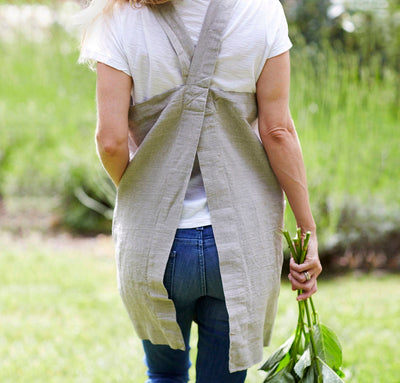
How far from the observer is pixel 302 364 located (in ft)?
5.19

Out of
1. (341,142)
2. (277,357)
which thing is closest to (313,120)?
(341,142)

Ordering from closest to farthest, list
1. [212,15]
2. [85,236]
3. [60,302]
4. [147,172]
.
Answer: [212,15]
[147,172]
[60,302]
[85,236]

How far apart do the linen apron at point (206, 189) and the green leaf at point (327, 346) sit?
0.17m

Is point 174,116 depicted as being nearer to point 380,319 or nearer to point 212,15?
point 212,15

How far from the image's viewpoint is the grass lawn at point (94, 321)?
9.71 feet

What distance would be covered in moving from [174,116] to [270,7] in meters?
0.36

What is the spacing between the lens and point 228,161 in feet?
4.77

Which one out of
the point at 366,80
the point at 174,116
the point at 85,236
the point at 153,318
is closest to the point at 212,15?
the point at 174,116

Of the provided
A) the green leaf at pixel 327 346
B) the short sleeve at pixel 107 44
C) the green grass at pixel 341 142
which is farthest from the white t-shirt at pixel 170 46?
the green grass at pixel 341 142

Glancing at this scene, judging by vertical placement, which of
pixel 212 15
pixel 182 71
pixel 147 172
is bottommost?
pixel 147 172

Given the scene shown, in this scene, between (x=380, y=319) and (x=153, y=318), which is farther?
(x=380, y=319)

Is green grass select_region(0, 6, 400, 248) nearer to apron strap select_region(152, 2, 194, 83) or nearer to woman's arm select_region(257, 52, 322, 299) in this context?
woman's arm select_region(257, 52, 322, 299)

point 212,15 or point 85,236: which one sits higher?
point 212,15

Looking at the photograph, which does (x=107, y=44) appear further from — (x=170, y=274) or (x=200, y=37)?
(x=170, y=274)
